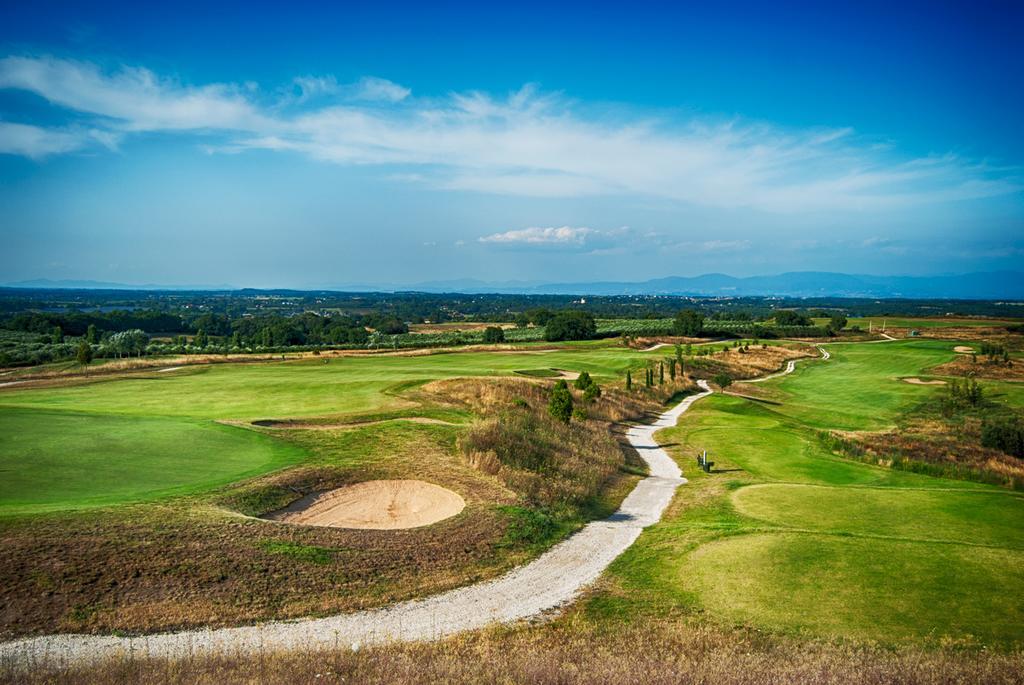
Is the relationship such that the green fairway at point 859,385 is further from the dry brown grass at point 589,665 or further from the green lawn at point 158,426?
the dry brown grass at point 589,665

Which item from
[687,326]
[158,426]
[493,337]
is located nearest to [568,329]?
[493,337]

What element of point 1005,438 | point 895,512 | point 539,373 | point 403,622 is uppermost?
point 403,622

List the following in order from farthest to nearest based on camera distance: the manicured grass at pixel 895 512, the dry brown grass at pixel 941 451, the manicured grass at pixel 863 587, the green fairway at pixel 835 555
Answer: the dry brown grass at pixel 941 451, the manicured grass at pixel 895 512, the green fairway at pixel 835 555, the manicured grass at pixel 863 587

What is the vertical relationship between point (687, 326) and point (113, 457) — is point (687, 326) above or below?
above

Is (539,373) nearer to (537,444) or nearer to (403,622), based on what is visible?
(537,444)

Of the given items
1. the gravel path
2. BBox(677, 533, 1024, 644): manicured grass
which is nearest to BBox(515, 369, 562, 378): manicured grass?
the gravel path

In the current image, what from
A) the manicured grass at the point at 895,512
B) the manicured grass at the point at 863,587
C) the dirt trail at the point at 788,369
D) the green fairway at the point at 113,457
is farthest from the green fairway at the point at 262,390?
the manicured grass at the point at 863,587

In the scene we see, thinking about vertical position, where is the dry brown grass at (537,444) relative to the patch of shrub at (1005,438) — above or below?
above
